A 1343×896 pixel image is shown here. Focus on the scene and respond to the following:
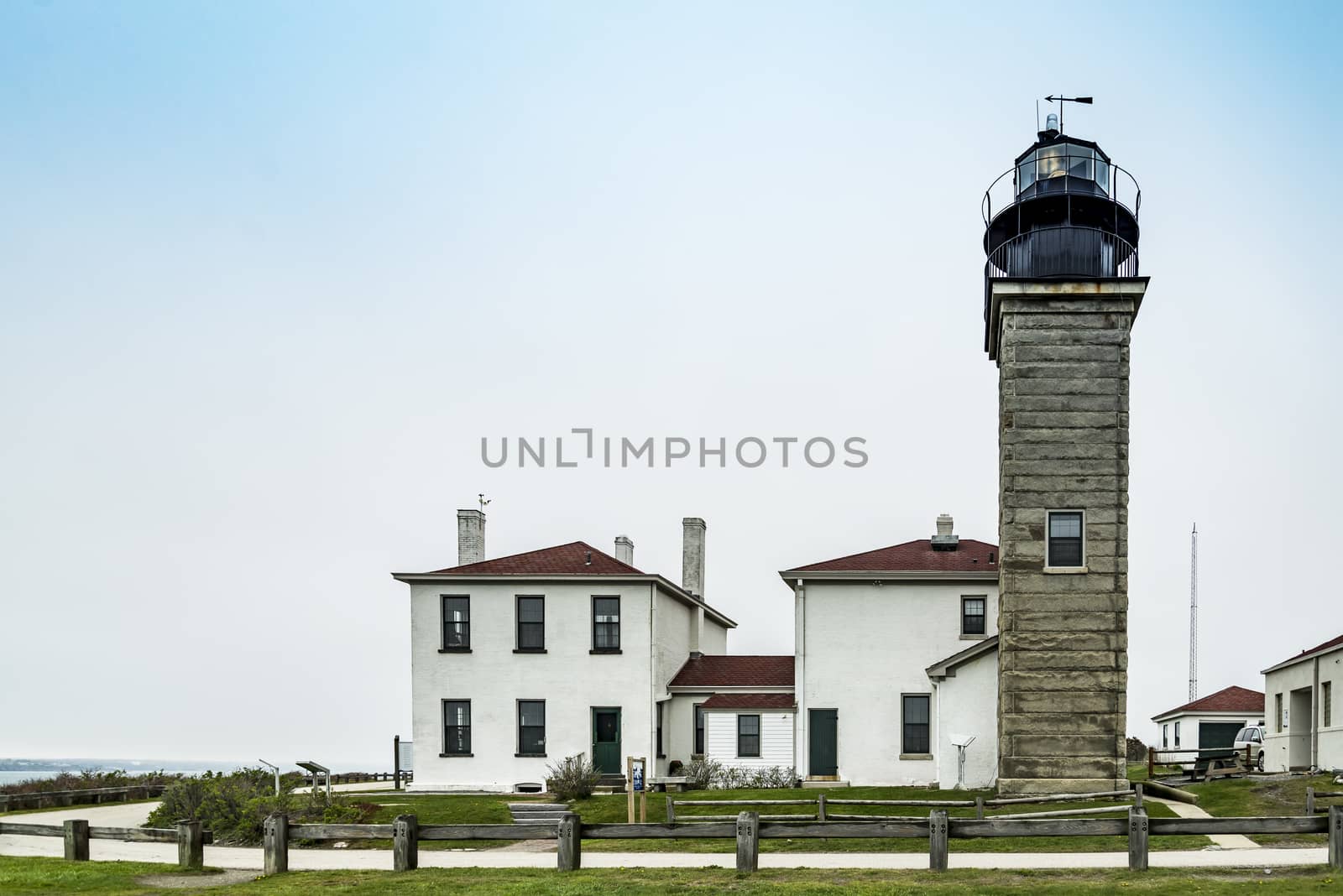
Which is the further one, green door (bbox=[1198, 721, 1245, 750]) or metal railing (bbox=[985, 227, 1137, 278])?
green door (bbox=[1198, 721, 1245, 750])

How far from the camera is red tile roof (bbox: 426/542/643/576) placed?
107ft

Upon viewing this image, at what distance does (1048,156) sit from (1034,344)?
487cm

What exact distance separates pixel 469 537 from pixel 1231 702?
31.0 m

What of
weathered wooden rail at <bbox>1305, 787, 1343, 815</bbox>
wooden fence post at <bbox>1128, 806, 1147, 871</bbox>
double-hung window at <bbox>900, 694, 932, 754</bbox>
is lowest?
double-hung window at <bbox>900, 694, 932, 754</bbox>

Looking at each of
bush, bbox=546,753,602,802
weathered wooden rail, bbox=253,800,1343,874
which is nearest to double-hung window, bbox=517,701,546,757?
bush, bbox=546,753,602,802

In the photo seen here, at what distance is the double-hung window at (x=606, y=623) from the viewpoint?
107ft

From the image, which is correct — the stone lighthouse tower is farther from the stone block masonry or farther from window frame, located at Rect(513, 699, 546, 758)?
window frame, located at Rect(513, 699, 546, 758)

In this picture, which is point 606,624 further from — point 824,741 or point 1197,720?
point 1197,720

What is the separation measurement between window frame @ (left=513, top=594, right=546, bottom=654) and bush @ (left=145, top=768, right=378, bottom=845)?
9.20m

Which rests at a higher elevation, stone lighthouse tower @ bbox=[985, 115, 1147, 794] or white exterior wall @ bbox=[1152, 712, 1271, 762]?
stone lighthouse tower @ bbox=[985, 115, 1147, 794]

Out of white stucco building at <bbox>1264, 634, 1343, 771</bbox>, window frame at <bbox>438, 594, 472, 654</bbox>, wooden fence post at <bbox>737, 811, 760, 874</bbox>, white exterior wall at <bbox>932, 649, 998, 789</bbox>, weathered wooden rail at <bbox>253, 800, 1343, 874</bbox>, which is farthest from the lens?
window frame at <bbox>438, 594, 472, 654</bbox>

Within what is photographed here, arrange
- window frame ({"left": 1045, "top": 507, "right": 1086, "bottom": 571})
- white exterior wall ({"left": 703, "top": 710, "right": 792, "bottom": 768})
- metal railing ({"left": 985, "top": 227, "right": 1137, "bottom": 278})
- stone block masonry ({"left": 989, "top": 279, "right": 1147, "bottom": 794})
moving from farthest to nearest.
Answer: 1. white exterior wall ({"left": 703, "top": 710, "right": 792, "bottom": 768})
2. metal railing ({"left": 985, "top": 227, "right": 1137, "bottom": 278})
3. window frame ({"left": 1045, "top": 507, "right": 1086, "bottom": 571})
4. stone block masonry ({"left": 989, "top": 279, "right": 1147, "bottom": 794})

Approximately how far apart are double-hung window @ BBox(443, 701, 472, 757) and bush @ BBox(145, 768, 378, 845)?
8.70 meters

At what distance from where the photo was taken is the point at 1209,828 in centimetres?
1314
